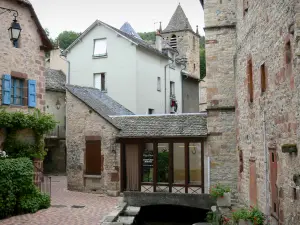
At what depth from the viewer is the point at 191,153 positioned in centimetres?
1744

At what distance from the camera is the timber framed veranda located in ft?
56.4

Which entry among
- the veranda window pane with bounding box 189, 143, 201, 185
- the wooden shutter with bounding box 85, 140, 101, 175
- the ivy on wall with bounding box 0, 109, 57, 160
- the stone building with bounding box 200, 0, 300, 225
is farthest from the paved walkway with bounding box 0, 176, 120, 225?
the stone building with bounding box 200, 0, 300, 225

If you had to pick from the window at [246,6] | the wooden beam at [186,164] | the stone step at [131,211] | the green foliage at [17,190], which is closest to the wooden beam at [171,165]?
the wooden beam at [186,164]

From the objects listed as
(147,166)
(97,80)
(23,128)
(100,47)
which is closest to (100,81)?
(97,80)

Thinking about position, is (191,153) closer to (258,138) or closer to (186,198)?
(186,198)

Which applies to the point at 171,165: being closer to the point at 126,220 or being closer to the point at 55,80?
the point at 126,220

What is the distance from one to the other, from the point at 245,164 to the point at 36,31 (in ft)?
30.9

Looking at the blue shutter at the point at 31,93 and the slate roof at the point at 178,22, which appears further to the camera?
the slate roof at the point at 178,22

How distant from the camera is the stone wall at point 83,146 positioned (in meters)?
17.9

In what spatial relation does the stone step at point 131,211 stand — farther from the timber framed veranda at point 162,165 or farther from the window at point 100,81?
the window at point 100,81

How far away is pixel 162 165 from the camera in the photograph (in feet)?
59.1

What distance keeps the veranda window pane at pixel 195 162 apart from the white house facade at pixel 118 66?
25.0 ft

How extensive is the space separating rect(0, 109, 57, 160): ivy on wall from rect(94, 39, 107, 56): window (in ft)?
35.9

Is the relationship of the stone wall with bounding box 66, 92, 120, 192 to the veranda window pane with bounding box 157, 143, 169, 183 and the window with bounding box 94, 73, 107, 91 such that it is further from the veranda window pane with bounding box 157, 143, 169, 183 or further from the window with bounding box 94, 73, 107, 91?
the window with bounding box 94, 73, 107, 91
